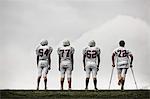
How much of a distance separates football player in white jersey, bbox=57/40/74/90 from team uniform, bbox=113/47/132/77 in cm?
91

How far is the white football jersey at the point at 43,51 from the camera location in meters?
8.14

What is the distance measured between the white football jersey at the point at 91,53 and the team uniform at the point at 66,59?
286 mm

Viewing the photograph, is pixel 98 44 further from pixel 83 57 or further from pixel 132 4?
pixel 132 4

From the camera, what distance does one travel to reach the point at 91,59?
816 centimetres

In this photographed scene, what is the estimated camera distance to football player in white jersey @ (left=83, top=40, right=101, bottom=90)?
8.08 metres

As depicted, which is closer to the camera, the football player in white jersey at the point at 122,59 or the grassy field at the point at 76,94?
the grassy field at the point at 76,94

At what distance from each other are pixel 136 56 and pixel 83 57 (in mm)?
1169

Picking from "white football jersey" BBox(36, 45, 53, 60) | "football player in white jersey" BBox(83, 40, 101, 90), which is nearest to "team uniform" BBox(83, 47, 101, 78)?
"football player in white jersey" BBox(83, 40, 101, 90)

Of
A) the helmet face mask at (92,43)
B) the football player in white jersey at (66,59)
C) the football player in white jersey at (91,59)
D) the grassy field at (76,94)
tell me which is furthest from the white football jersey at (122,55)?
the grassy field at (76,94)

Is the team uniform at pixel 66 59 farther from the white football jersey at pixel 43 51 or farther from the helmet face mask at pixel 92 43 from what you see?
the helmet face mask at pixel 92 43

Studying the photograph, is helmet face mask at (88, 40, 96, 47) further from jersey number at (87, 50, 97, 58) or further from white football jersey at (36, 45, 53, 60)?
white football jersey at (36, 45, 53, 60)

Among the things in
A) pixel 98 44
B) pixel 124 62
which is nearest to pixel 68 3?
pixel 98 44

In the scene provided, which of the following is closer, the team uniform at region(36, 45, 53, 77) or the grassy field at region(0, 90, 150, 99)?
the grassy field at region(0, 90, 150, 99)

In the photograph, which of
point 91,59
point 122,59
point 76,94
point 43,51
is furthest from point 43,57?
point 122,59
